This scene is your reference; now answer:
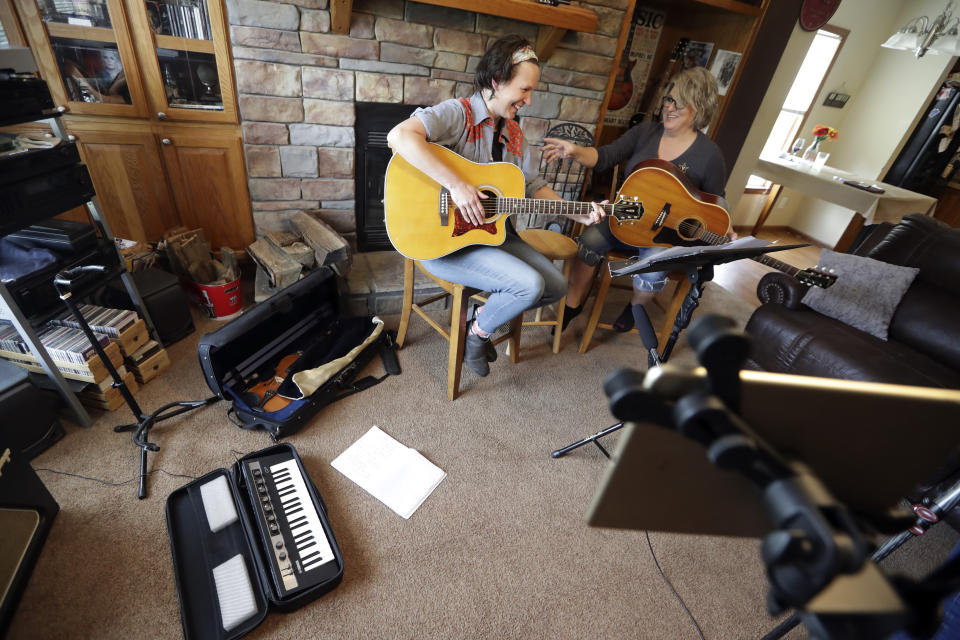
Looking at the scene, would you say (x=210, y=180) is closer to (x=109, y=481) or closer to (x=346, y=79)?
(x=346, y=79)

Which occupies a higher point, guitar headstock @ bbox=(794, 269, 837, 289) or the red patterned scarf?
the red patterned scarf

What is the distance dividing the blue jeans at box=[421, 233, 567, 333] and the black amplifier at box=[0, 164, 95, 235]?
3.71 feet

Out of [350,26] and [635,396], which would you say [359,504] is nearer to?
[635,396]

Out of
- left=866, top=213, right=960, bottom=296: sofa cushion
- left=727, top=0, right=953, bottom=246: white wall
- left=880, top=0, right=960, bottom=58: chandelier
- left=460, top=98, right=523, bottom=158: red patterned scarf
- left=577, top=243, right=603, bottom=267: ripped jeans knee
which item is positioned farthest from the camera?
left=727, top=0, right=953, bottom=246: white wall

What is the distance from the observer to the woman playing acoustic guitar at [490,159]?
1502 millimetres

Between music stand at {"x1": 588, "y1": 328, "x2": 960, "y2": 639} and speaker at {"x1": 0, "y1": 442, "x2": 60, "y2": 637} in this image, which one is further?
speaker at {"x1": 0, "y1": 442, "x2": 60, "y2": 637}

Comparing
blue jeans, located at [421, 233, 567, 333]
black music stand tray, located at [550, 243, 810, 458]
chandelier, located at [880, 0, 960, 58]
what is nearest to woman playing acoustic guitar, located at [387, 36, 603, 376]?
blue jeans, located at [421, 233, 567, 333]

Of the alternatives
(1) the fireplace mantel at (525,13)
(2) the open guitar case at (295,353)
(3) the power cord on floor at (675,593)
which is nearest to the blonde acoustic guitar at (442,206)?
(2) the open guitar case at (295,353)

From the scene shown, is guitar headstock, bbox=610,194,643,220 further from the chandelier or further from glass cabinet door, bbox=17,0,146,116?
the chandelier

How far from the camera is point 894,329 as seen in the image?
2.01 m

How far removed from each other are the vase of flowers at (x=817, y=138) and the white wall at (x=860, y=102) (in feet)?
1.27

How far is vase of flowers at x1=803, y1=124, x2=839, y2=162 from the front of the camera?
148 inches

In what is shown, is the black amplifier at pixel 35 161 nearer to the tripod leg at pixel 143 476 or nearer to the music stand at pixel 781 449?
the tripod leg at pixel 143 476

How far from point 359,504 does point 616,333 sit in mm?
1700
